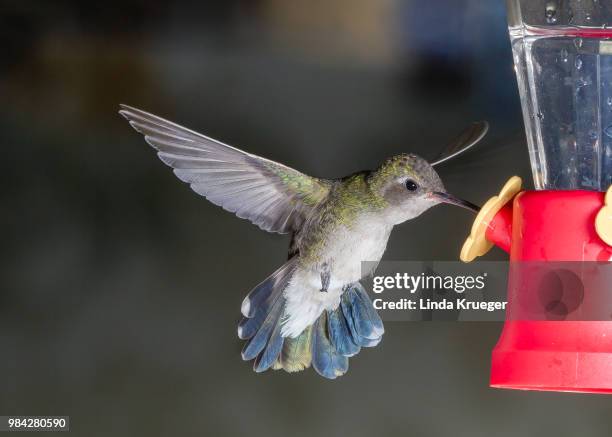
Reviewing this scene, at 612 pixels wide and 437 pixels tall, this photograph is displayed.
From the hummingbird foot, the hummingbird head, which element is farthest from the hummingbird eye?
the hummingbird foot

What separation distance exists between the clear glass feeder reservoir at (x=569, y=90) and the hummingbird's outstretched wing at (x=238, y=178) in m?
0.38

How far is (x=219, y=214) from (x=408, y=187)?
144 cm

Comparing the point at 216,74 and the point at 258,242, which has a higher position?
the point at 216,74

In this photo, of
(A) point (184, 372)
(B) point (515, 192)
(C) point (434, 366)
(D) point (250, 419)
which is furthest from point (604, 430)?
(B) point (515, 192)

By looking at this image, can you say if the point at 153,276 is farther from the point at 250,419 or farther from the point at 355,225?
the point at 355,225

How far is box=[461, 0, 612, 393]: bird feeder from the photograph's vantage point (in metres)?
1.14

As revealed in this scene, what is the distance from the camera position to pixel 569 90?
4.84 feet

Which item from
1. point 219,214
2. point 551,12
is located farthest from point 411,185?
point 219,214

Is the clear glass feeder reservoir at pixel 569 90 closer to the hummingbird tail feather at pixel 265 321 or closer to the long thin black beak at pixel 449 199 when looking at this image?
the long thin black beak at pixel 449 199

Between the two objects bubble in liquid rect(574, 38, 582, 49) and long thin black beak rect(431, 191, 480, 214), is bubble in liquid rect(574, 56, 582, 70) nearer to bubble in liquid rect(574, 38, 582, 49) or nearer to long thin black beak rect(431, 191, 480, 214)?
bubble in liquid rect(574, 38, 582, 49)

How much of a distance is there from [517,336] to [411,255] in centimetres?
145

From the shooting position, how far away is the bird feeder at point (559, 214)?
1144 millimetres

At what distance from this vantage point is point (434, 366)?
2.68 metres

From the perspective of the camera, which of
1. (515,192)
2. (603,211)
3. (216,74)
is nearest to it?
(603,211)
